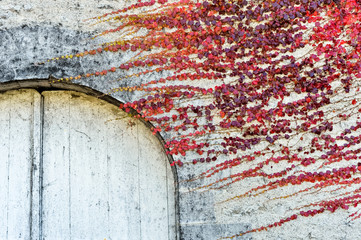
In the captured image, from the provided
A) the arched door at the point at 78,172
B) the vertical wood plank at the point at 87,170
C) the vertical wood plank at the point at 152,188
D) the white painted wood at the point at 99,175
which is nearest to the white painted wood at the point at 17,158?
the arched door at the point at 78,172

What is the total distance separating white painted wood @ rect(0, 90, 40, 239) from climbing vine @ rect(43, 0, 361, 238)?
0.59 meters

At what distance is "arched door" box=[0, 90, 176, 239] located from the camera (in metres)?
3.27

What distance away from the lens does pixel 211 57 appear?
3.34 metres

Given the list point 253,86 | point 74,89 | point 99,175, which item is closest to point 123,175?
point 99,175

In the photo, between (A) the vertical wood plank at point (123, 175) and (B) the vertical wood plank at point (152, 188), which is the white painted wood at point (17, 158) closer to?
(A) the vertical wood plank at point (123, 175)

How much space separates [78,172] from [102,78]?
783mm

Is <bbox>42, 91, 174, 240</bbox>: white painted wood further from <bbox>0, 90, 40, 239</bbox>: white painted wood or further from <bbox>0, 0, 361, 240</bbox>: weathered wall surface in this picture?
<bbox>0, 0, 361, 240</bbox>: weathered wall surface

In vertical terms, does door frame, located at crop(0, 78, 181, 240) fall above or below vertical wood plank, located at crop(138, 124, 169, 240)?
above

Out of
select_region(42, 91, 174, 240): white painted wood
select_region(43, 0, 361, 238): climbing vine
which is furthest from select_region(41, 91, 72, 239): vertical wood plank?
select_region(43, 0, 361, 238): climbing vine

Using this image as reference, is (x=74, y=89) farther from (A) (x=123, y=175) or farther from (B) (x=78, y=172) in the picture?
(A) (x=123, y=175)

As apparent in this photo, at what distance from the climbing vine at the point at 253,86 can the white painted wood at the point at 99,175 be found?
0.88 feet

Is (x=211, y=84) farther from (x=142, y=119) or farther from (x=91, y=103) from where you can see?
(x=91, y=103)

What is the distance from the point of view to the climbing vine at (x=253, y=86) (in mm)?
3262

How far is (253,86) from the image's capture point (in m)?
3.36
